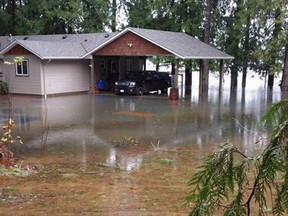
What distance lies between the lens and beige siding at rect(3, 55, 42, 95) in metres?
24.8

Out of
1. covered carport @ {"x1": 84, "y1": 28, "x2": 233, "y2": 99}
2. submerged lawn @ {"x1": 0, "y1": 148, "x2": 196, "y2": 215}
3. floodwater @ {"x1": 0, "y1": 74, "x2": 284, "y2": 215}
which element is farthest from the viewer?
covered carport @ {"x1": 84, "y1": 28, "x2": 233, "y2": 99}

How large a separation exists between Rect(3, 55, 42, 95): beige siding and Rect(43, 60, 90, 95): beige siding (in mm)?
466

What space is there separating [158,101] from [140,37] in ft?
16.9

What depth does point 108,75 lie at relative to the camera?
3067 centimetres

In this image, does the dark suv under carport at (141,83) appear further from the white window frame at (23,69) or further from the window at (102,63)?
the white window frame at (23,69)

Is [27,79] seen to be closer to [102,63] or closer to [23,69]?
[23,69]

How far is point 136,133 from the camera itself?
13125mm

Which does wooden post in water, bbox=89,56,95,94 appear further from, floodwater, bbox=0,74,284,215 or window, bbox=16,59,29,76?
floodwater, bbox=0,74,284,215

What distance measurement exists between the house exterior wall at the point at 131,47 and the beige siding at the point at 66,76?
2.06 metres

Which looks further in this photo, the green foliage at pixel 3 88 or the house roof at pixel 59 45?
the green foliage at pixel 3 88

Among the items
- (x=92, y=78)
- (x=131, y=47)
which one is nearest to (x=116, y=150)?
(x=131, y=47)

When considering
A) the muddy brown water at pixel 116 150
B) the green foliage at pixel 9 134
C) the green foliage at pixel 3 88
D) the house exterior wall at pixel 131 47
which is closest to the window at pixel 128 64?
the house exterior wall at pixel 131 47

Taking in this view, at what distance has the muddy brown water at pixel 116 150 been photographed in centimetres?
643

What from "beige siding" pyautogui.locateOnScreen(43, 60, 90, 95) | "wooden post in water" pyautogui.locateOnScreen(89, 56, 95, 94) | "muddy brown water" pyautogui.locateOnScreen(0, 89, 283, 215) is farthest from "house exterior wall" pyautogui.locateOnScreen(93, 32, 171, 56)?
"muddy brown water" pyautogui.locateOnScreen(0, 89, 283, 215)
